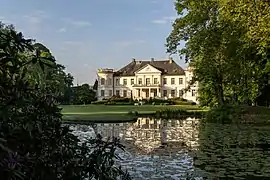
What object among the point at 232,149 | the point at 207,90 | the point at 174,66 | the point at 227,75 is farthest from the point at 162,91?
the point at 232,149

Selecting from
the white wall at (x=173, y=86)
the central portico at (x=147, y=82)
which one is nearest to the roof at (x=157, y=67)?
the white wall at (x=173, y=86)

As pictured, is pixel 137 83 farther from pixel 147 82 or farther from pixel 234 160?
pixel 234 160

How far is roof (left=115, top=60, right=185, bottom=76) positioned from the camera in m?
74.9

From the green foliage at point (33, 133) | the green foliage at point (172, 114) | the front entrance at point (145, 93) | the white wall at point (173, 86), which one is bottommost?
the green foliage at point (172, 114)

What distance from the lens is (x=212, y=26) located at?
87.1 feet

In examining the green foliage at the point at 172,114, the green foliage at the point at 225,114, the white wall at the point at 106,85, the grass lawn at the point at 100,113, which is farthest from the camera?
the white wall at the point at 106,85

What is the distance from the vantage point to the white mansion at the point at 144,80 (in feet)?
243

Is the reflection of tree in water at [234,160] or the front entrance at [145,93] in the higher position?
the front entrance at [145,93]

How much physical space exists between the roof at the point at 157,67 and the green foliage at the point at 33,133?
70956 mm

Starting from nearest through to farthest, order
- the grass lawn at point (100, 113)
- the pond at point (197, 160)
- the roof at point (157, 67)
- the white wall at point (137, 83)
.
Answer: the pond at point (197, 160), the grass lawn at point (100, 113), the white wall at point (137, 83), the roof at point (157, 67)

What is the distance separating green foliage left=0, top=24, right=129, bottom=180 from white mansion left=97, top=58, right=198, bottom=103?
69.7m

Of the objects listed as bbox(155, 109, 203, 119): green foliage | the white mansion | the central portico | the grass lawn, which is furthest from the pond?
the central portico

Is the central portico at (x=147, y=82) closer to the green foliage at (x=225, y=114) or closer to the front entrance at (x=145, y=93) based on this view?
the front entrance at (x=145, y=93)

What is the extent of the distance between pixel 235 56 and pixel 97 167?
2375cm
